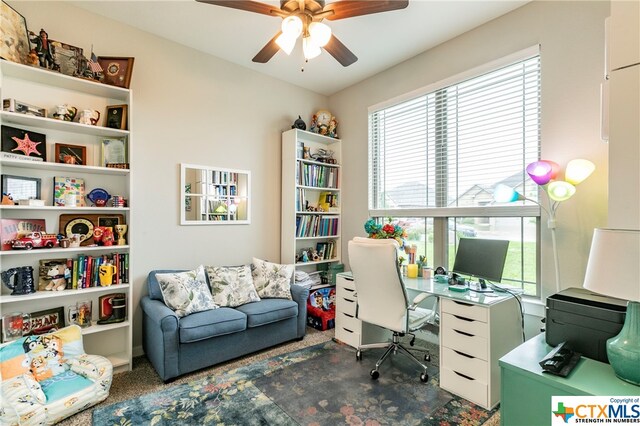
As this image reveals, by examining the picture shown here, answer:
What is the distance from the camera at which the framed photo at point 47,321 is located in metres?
2.26

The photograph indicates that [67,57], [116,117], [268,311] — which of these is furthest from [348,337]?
[67,57]

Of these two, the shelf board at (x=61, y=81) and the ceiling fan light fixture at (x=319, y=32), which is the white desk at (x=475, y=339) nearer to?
the ceiling fan light fixture at (x=319, y=32)

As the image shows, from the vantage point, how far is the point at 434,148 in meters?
3.13

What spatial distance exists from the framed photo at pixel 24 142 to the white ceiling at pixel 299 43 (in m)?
1.17

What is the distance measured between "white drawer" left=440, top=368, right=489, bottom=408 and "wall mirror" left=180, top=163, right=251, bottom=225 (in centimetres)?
247

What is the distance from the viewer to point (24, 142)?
224 centimetres

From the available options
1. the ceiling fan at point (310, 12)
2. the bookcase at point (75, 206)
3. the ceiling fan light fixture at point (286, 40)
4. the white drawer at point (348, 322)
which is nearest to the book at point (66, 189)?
the bookcase at point (75, 206)

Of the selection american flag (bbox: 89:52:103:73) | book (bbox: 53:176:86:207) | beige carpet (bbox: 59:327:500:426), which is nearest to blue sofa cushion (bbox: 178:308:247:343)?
beige carpet (bbox: 59:327:500:426)

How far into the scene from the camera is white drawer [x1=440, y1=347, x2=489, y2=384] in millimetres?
2055

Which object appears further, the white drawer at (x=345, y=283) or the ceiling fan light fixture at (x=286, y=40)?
the white drawer at (x=345, y=283)

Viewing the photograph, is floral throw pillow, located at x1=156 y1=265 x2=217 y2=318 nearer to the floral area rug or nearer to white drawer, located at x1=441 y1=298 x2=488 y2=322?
the floral area rug

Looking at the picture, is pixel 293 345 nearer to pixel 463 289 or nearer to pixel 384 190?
pixel 463 289

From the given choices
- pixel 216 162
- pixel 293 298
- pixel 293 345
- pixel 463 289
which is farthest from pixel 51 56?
pixel 463 289

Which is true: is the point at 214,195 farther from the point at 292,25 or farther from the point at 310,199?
the point at 292,25
